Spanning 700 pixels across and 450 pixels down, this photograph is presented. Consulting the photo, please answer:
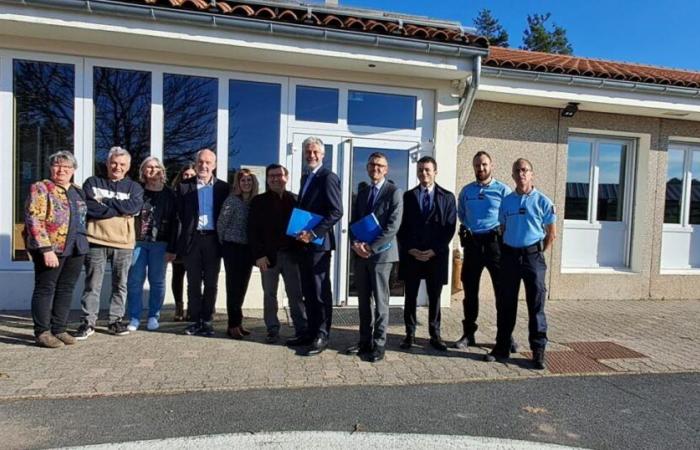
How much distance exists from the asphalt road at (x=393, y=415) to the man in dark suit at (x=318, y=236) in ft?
3.19

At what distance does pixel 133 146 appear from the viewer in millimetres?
6152

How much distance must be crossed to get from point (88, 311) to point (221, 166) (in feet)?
7.82

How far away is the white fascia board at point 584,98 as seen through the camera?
22.0 ft

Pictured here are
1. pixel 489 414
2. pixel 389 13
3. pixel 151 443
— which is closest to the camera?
pixel 151 443

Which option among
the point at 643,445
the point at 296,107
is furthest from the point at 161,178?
the point at 643,445

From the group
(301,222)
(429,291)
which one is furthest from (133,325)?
(429,291)

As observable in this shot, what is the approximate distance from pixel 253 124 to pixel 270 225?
223 cm

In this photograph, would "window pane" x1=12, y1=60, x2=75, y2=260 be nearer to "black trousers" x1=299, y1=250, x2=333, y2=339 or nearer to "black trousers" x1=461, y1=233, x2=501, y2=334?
"black trousers" x1=299, y1=250, x2=333, y2=339

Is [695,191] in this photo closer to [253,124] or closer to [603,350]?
[603,350]

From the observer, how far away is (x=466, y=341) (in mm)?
5004

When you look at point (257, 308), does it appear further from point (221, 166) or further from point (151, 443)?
point (151, 443)

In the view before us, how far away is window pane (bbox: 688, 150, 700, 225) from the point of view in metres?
8.63

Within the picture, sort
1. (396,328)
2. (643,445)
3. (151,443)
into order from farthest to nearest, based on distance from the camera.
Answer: (396,328)
(643,445)
(151,443)

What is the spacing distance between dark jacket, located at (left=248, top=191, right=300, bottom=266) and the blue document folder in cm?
18
